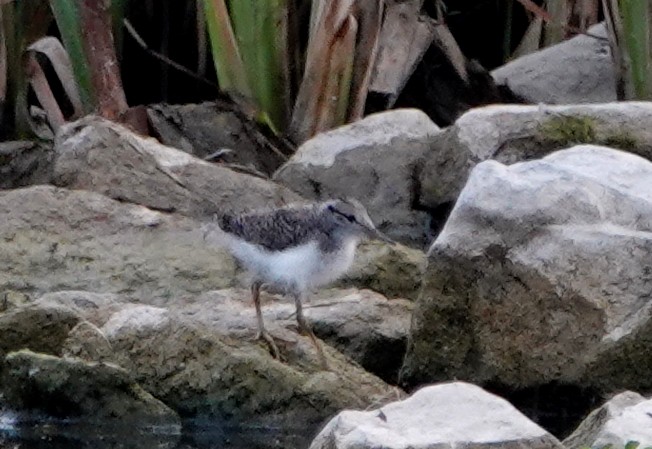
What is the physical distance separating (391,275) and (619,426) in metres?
3.10

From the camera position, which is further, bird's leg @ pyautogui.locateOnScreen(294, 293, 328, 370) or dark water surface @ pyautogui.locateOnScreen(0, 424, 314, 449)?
bird's leg @ pyautogui.locateOnScreen(294, 293, 328, 370)

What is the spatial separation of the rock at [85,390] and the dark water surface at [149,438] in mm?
54

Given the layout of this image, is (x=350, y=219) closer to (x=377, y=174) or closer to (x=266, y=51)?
(x=377, y=174)

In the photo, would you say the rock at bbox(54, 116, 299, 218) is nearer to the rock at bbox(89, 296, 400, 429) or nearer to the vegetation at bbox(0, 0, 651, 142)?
the vegetation at bbox(0, 0, 651, 142)

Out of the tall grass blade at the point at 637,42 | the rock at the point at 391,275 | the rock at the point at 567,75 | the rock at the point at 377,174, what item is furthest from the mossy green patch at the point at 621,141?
the rock at the point at 567,75

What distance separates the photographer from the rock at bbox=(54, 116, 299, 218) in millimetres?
8625

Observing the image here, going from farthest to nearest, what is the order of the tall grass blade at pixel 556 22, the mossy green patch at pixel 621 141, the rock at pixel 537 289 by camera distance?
1. the tall grass blade at pixel 556 22
2. the mossy green patch at pixel 621 141
3. the rock at pixel 537 289

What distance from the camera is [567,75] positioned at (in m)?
10.5

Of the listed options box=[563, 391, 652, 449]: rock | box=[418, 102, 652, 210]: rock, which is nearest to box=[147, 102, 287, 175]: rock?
box=[418, 102, 652, 210]: rock

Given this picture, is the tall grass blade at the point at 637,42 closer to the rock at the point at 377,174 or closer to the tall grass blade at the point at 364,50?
the rock at the point at 377,174

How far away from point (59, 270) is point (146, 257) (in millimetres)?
384

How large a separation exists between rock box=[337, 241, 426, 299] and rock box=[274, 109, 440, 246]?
98 centimetres

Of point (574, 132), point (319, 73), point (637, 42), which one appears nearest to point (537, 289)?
point (574, 132)

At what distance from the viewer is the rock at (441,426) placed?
4.87m
